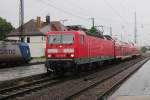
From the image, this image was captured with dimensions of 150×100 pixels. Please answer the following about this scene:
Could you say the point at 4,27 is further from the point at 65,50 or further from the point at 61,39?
the point at 65,50

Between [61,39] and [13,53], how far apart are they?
54.6 ft

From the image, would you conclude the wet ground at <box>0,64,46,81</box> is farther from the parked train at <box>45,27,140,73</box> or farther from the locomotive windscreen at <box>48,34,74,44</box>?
the locomotive windscreen at <box>48,34,74,44</box>

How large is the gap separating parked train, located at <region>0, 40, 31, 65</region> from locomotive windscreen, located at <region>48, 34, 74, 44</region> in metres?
14.1

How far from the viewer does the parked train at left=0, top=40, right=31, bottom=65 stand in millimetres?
37625

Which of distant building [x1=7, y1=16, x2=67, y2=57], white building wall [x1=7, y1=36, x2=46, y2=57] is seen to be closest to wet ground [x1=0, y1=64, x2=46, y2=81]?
distant building [x1=7, y1=16, x2=67, y2=57]

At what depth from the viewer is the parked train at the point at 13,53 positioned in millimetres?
37625

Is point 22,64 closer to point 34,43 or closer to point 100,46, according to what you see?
point 100,46

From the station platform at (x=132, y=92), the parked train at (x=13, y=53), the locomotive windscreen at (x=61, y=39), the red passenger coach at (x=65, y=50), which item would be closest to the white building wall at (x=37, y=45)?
the parked train at (x=13, y=53)

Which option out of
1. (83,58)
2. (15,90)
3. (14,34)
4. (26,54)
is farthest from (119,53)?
(14,34)

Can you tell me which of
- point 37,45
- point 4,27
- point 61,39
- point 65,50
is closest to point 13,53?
point 61,39

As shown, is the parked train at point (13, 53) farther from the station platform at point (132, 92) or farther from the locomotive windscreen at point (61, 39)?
the station platform at point (132, 92)

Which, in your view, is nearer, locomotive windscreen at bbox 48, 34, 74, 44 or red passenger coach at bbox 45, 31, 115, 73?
red passenger coach at bbox 45, 31, 115, 73

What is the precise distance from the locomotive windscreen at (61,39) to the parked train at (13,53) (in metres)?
14.1

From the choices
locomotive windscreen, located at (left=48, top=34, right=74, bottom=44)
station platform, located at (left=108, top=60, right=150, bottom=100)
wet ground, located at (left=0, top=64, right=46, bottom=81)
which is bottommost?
station platform, located at (left=108, top=60, right=150, bottom=100)
